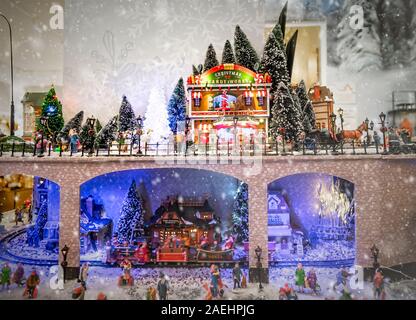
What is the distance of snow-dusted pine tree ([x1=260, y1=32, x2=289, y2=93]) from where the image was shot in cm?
1441

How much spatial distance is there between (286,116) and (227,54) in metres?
4.54

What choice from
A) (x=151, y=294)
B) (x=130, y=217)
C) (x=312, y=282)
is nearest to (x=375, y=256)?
(x=312, y=282)

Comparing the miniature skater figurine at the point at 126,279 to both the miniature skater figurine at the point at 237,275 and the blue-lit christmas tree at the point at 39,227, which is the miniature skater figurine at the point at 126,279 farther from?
the blue-lit christmas tree at the point at 39,227

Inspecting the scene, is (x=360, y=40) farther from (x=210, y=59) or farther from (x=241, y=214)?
(x=241, y=214)

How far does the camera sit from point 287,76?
14.6m

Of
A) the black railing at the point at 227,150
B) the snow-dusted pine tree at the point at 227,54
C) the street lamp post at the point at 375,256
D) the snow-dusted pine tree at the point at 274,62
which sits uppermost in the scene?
the snow-dusted pine tree at the point at 227,54

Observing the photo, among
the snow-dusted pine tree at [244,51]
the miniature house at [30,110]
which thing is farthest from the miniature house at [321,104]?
the miniature house at [30,110]

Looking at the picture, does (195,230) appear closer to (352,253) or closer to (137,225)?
(137,225)

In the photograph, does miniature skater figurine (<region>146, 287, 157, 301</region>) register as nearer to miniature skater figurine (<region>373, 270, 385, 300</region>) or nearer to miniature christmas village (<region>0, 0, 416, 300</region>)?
miniature christmas village (<region>0, 0, 416, 300</region>)

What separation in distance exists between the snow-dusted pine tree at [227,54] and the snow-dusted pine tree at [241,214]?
20.6ft

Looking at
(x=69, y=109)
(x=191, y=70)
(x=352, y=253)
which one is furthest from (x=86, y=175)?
(x=352, y=253)

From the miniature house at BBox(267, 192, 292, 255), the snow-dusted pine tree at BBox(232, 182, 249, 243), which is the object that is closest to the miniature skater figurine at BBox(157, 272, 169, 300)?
the snow-dusted pine tree at BBox(232, 182, 249, 243)

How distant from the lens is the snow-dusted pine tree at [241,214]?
1288 cm

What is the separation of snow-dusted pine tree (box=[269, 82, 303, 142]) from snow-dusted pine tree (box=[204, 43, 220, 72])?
3.71 metres
